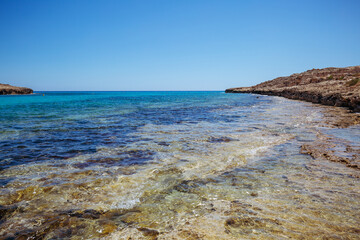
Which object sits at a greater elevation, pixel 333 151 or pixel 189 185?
pixel 333 151

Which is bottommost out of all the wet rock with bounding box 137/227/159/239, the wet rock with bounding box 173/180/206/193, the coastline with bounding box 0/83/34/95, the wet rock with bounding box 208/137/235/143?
the wet rock with bounding box 208/137/235/143

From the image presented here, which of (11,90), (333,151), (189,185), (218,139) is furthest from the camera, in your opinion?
(11,90)

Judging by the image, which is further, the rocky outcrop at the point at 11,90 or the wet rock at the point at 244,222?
the rocky outcrop at the point at 11,90

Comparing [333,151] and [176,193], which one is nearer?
[176,193]

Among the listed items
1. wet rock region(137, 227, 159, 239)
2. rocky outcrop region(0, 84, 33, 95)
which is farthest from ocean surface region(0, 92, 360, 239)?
rocky outcrop region(0, 84, 33, 95)

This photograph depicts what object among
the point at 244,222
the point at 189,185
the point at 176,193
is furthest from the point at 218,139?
the point at 244,222

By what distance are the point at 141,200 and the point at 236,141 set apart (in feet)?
18.4

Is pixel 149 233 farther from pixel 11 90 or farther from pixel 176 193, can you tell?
pixel 11 90

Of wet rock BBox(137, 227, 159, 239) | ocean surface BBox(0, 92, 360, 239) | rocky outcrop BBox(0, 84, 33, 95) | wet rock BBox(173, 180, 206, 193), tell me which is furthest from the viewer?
rocky outcrop BBox(0, 84, 33, 95)

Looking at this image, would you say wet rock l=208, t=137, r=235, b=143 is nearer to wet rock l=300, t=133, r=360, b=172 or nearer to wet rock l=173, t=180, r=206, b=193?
wet rock l=300, t=133, r=360, b=172

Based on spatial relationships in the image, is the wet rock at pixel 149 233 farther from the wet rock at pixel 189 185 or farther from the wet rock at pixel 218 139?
the wet rock at pixel 218 139

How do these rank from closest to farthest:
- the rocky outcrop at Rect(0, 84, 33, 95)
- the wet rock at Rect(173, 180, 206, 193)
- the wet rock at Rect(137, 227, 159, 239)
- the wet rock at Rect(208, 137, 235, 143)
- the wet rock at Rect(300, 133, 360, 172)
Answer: the wet rock at Rect(137, 227, 159, 239)
the wet rock at Rect(173, 180, 206, 193)
the wet rock at Rect(300, 133, 360, 172)
the wet rock at Rect(208, 137, 235, 143)
the rocky outcrop at Rect(0, 84, 33, 95)

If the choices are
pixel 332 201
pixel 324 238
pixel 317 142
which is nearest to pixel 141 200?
pixel 324 238

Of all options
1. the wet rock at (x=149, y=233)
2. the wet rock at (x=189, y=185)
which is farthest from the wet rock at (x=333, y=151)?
the wet rock at (x=149, y=233)
